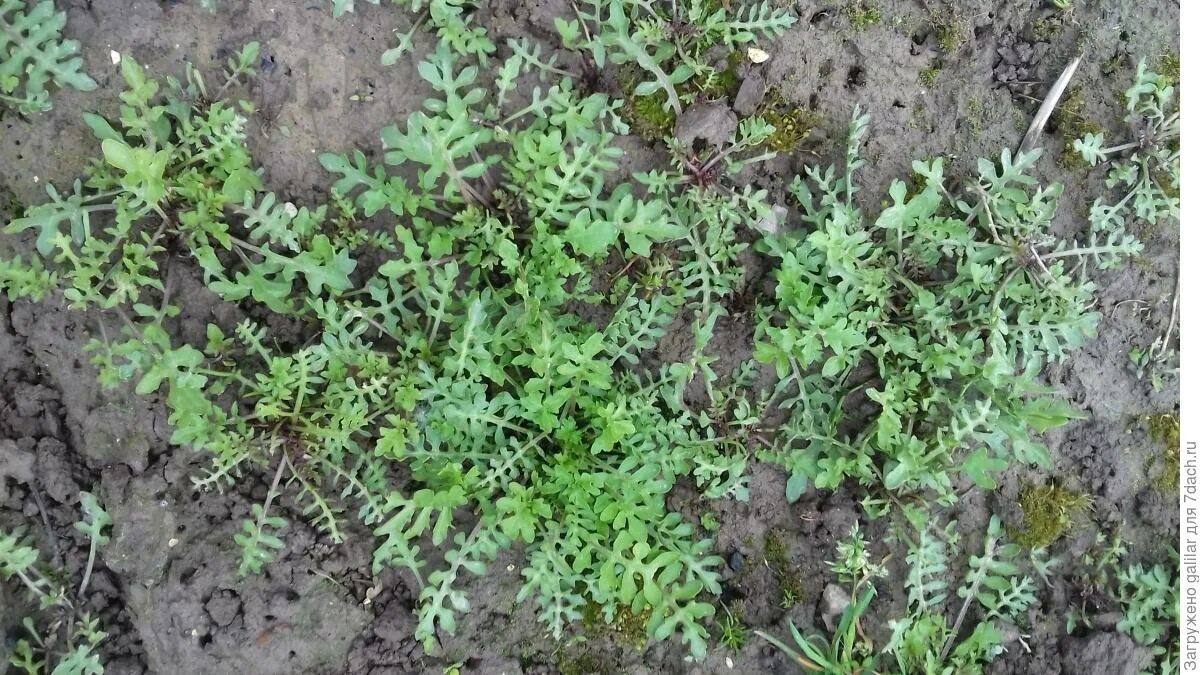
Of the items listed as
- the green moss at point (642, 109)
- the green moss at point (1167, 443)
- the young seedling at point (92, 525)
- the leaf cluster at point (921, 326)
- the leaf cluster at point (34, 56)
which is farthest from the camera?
the green moss at point (1167, 443)

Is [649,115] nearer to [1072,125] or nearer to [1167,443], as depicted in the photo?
[1072,125]

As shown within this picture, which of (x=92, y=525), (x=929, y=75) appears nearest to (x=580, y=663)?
(x=92, y=525)

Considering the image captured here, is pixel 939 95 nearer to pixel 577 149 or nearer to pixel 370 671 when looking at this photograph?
pixel 577 149

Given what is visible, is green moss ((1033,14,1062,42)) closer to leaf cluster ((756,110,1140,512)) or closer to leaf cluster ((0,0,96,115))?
leaf cluster ((756,110,1140,512))

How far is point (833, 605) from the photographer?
3.39 m

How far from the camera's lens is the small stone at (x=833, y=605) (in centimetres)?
339

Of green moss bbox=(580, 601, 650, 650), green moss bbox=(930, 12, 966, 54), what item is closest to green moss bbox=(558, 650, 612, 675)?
green moss bbox=(580, 601, 650, 650)

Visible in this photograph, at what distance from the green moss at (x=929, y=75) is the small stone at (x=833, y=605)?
2298 millimetres

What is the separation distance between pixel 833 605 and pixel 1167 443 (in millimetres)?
1780

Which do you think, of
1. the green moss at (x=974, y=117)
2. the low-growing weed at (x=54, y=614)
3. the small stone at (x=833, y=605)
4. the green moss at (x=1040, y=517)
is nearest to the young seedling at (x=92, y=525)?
the low-growing weed at (x=54, y=614)

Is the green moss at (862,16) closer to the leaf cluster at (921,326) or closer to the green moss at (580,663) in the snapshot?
the leaf cluster at (921,326)

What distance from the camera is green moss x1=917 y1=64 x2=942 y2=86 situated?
3.46 meters

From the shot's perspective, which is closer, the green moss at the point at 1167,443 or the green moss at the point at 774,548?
the green moss at the point at 774,548

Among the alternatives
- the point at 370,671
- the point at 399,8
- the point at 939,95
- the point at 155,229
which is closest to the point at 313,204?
the point at 155,229
